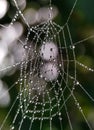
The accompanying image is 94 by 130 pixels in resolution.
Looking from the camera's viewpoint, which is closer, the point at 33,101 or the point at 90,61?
the point at 33,101

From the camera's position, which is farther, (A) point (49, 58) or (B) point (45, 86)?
(B) point (45, 86)

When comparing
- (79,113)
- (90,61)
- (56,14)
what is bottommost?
(79,113)

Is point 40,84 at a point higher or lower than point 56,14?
lower

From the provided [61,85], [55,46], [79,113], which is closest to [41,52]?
[55,46]

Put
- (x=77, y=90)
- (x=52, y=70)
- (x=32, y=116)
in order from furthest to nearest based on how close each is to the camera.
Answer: (x=77, y=90), (x=32, y=116), (x=52, y=70)

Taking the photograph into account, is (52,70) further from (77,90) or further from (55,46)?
(77,90)

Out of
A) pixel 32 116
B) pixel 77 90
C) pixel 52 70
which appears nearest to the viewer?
pixel 52 70

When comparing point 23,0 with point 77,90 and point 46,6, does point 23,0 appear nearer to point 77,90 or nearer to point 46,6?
point 46,6

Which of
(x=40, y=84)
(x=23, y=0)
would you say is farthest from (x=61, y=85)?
(x=23, y=0)
